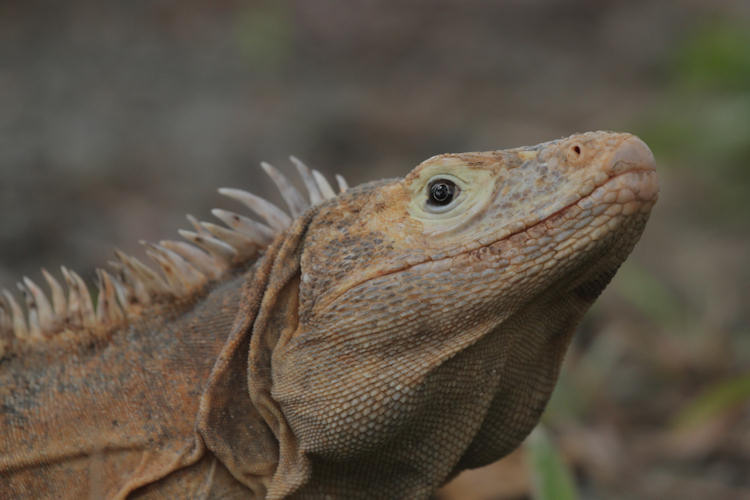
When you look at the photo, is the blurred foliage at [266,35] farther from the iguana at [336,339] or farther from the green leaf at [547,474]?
the iguana at [336,339]

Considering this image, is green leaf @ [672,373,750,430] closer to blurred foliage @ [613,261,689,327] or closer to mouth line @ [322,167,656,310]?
blurred foliage @ [613,261,689,327]

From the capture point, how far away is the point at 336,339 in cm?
379

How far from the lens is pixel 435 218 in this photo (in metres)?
3.81

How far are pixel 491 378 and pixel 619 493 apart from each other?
9.01ft

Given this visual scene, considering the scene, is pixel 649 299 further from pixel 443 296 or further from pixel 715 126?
pixel 443 296

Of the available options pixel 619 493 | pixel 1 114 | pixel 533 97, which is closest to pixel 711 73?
pixel 533 97

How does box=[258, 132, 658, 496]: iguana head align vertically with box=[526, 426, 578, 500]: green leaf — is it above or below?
above

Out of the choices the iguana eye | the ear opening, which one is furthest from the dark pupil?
the ear opening

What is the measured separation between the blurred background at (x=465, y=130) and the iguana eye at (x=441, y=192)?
1600mm

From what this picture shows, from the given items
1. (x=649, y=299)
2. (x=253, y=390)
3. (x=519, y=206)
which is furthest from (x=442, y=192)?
(x=649, y=299)

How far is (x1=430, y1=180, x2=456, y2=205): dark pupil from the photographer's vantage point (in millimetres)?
3816

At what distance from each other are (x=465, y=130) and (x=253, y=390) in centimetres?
1010

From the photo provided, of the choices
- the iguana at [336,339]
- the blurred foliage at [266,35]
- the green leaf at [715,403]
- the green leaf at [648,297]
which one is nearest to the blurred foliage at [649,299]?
the green leaf at [648,297]

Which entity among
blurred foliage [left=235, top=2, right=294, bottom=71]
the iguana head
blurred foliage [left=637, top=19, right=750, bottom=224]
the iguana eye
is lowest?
the iguana head
